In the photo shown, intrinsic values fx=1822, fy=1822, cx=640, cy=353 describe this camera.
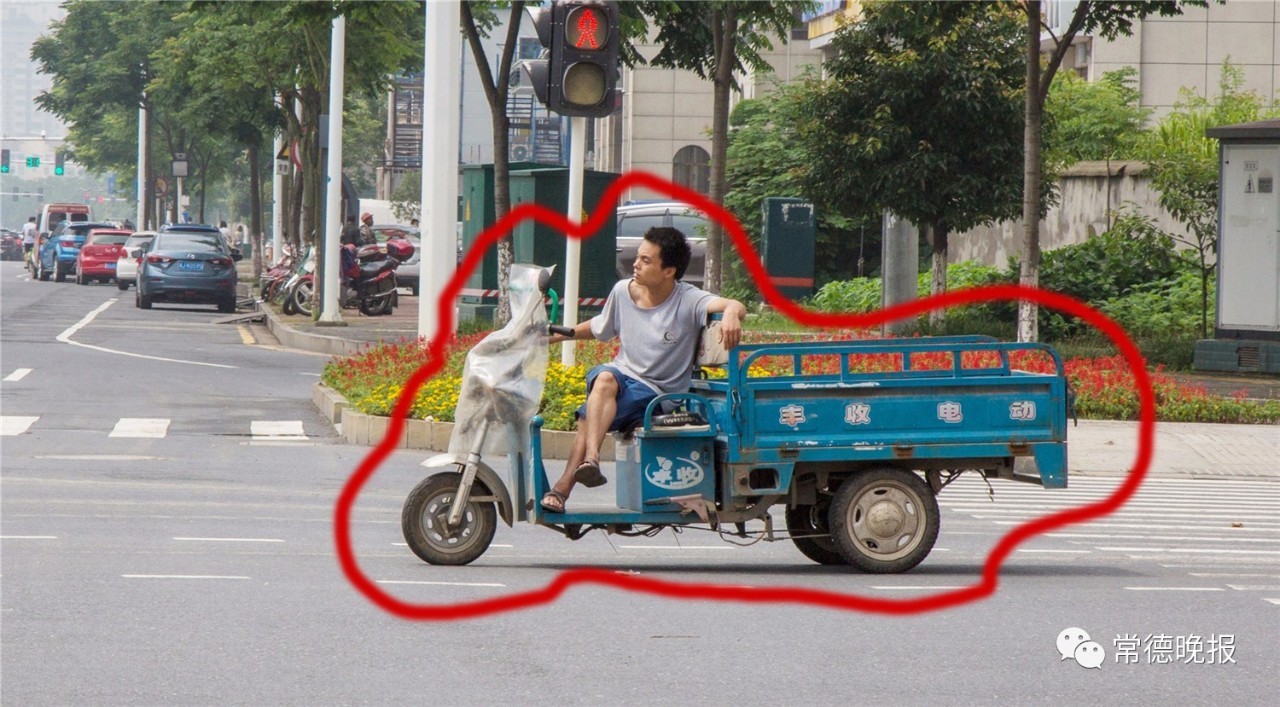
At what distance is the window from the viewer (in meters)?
61.6

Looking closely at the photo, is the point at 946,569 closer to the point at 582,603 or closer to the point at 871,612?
the point at 871,612

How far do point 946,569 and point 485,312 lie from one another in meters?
17.1

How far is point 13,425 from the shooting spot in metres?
15.7

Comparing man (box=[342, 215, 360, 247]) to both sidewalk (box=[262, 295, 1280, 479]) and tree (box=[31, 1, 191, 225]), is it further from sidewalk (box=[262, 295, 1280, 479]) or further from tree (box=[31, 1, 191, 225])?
tree (box=[31, 1, 191, 225])

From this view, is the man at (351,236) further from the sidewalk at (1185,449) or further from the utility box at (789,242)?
the sidewalk at (1185,449)

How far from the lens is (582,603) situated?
8219mm

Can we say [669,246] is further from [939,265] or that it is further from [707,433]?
[939,265]

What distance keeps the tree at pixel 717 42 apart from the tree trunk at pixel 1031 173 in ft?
16.6

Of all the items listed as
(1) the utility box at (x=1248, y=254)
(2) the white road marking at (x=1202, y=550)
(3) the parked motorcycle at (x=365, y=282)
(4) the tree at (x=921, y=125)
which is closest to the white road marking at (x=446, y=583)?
(2) the white road marking at (x=1202, y=550)

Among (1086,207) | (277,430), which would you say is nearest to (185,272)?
(1086,207)

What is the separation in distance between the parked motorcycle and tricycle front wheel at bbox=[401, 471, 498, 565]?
2415cm

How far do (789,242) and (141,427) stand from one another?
1998cm

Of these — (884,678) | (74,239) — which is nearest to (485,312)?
(884,678)

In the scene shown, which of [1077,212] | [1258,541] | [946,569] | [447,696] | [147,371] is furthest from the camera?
[1077,212]
